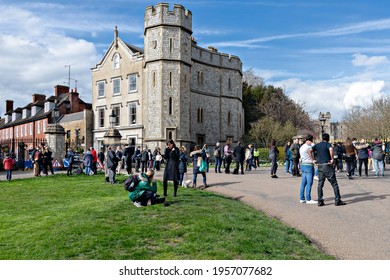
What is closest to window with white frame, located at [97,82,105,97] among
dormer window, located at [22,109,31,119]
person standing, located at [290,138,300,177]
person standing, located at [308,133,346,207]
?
dormer window, located at [22,109,31,119]

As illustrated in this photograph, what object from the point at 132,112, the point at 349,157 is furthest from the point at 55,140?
the point at 349,157

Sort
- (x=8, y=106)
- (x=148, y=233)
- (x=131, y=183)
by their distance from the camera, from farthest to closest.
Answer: (x=8, y=106)
(x=131, y=183)
(x=148, y=233)

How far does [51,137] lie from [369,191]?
18.5 metres

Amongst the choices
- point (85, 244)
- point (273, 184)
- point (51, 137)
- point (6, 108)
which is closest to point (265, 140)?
point (51, 137)

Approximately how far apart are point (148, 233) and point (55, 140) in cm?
1885

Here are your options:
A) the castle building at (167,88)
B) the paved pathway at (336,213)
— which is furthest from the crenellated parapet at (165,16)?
the paved pathway at (336,213)

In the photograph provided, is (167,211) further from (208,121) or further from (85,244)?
(208,121)

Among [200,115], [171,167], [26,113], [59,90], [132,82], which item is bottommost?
[171,167]

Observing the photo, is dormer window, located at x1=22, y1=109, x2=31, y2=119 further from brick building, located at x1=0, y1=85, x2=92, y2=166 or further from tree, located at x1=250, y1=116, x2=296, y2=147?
tree, located at x1=250, y1=116, x2=296, y2=147

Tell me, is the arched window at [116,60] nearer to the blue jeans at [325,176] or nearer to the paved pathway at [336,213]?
the paved pathway at [336,213]

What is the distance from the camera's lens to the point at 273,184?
15445mm

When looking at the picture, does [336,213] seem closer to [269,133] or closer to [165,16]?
[165,16]

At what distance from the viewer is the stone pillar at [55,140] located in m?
24.2

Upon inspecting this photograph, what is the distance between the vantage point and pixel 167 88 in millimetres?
36094
